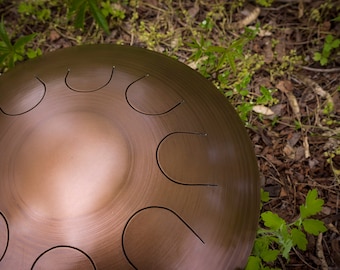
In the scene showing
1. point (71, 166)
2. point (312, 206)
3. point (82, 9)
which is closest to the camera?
point (71, 166)

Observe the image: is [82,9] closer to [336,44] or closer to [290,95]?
[290,95]

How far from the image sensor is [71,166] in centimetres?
99

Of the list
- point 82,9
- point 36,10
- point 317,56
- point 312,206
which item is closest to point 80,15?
point 82,9

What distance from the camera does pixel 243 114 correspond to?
1.83 meters

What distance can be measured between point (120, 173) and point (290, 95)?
4.27 feet

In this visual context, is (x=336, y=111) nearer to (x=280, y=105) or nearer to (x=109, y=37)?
(x=280, y=105)

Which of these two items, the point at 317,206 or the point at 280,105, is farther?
the point at 280,105

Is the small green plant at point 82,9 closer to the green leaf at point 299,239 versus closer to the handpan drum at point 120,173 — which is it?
the handpan drum at point 120,173

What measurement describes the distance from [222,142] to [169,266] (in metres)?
0.43

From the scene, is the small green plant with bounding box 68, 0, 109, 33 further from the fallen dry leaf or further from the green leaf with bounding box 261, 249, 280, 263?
the green leaf with bounding box 261, 249, 280, 263

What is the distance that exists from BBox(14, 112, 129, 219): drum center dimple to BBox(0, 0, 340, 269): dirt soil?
0.97 m

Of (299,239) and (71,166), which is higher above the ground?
(71,166)

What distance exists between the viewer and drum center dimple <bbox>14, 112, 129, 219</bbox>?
3.14 ft

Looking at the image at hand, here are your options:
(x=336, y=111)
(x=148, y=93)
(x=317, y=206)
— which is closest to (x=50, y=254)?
(x=148, y=93)
